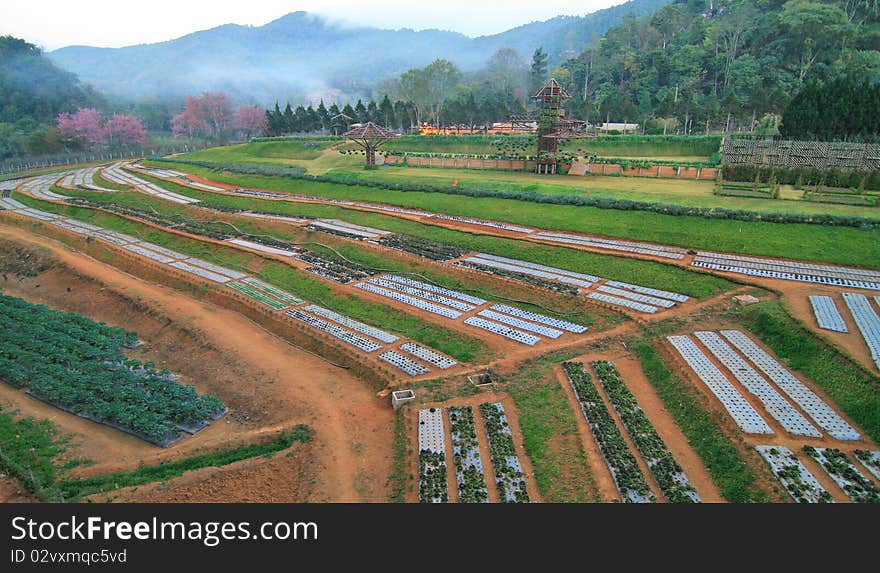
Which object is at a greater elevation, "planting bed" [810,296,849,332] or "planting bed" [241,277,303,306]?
"planting bed" [810,296,849,332]

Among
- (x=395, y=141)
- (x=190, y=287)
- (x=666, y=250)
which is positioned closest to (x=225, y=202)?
(x=190, y=287)

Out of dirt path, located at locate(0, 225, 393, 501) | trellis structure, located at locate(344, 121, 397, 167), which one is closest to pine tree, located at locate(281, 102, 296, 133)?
trellis structure, located at locate(344, 121, 397, 167)

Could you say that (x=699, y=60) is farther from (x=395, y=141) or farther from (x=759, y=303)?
(x=759, y=303)

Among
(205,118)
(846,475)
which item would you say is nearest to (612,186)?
(846,475)

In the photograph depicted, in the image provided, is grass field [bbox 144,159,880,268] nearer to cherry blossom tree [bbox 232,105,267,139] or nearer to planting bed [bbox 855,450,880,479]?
planting bed [bbox 855,450,880,479]

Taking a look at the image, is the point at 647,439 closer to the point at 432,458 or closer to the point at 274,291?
the point at 432,458

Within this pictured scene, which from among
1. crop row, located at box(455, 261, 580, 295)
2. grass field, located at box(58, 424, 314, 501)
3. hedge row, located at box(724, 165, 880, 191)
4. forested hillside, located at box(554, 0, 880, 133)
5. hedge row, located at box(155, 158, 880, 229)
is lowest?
grass field, located at box(58, 424, 314, 501)
